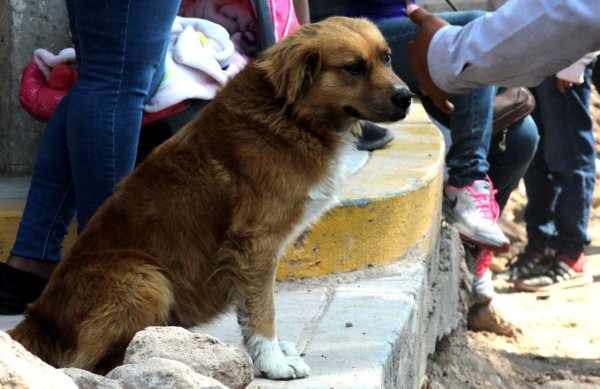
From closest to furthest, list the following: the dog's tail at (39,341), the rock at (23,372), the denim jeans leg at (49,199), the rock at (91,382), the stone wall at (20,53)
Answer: the rock at (23,372), the rock at (91,382), the dog's tail at (39,341), the denim jeans leg at (49,199), the stone wall at (20,53)

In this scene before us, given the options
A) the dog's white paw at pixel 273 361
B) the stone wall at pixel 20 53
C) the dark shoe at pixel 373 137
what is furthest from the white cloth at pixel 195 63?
the dog's white paw at pixel 273 361

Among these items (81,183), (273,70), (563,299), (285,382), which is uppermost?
(273,70)

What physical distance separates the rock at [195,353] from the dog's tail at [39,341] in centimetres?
60

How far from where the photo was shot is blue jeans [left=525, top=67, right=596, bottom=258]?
7.31 meters

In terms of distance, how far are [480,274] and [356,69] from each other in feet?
10.2

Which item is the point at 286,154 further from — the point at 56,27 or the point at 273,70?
the point at 56,27

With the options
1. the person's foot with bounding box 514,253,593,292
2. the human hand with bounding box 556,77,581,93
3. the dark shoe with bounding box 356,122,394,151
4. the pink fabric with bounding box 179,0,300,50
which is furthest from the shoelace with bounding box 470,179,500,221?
the person's foot with bounding box 514,253,593,292

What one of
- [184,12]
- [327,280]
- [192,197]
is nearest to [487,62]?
[192,197]

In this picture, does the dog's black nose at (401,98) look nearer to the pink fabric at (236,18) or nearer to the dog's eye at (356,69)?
the dog's eye at (356,69)

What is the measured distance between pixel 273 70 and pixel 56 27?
1.93 meters

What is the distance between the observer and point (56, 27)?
507 cm

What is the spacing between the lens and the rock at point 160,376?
8.02ft

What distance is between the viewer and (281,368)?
3396 millimetres

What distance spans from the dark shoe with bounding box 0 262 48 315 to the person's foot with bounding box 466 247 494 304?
291 cm
